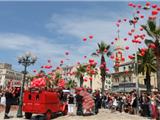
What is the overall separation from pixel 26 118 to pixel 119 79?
7350cm

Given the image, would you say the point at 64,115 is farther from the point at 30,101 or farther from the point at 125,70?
the point at 125,70

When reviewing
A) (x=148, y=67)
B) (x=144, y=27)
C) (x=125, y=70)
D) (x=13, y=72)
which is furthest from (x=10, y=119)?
(x=13, y=72)

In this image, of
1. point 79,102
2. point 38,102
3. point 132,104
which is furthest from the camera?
point 132,104

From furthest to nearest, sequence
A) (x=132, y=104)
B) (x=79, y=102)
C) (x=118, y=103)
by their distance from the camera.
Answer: (x=118, y=103)
(x=132, y=104)
(x=79, y=102)

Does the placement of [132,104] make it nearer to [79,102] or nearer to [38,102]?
[79,102]

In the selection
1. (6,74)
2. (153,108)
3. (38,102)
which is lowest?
(153,108)

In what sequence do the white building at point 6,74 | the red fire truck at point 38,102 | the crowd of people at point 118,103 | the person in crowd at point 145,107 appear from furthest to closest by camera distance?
the white building at point 6,74
the person in crowd at point 145,107
the crowd of people at point 118,103
the red fire truck at point 38,102

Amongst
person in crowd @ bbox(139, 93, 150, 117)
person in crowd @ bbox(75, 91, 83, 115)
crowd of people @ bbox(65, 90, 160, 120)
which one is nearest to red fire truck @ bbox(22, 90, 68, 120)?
person in crowd @ bbox(75, 91, 83, 115)

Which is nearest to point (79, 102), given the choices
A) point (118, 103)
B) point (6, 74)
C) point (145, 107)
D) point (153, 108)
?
point (145, 107)

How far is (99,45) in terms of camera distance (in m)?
48.6

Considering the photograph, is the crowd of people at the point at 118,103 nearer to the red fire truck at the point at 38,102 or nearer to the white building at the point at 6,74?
the red fire truck at the point at 38,102

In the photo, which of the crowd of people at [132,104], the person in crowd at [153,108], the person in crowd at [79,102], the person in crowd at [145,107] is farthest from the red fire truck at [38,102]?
the person in crowd at [145,107]

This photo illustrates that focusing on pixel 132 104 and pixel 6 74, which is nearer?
pixel 132 104

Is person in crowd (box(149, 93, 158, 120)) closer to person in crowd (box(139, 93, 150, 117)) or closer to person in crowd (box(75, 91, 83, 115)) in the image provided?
person in crowd (box(139, 93, 150, 117))
